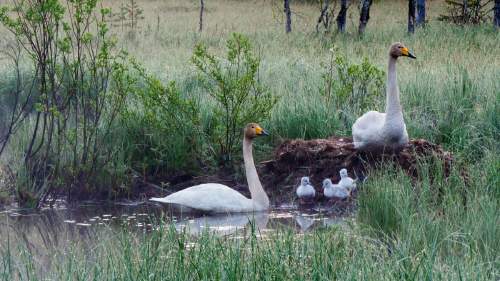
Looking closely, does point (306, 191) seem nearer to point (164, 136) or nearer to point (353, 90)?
point (164, 136)

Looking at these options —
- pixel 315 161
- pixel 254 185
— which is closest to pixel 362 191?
pixel 254 185

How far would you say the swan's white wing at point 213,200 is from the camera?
8.86 m

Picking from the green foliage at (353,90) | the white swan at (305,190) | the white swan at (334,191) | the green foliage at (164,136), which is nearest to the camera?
the white swan at (334,191)

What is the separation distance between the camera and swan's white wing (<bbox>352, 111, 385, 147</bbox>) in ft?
29.3

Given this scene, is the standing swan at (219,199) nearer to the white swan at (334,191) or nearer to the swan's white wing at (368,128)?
the white swan at (334,191)

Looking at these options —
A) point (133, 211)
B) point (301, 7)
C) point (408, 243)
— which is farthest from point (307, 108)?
point (301, 7)

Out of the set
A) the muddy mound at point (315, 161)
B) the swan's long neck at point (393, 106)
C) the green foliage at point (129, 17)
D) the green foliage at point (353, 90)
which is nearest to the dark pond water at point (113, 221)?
the muddy mound at point (315, 161)

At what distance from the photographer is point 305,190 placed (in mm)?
8930

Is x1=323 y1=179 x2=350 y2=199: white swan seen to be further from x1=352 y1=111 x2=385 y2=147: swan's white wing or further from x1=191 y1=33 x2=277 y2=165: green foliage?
x1=191 y1=33 x2=277 y2=165: green foliage

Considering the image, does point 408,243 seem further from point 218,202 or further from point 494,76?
point 494,76

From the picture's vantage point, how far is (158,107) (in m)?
10.9

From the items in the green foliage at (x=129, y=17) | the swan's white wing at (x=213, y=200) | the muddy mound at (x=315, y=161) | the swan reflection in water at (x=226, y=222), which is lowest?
the swan reflection in water at (x=226, y=222)

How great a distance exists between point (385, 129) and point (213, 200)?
5.65ft

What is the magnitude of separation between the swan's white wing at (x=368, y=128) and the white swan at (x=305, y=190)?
629mm
